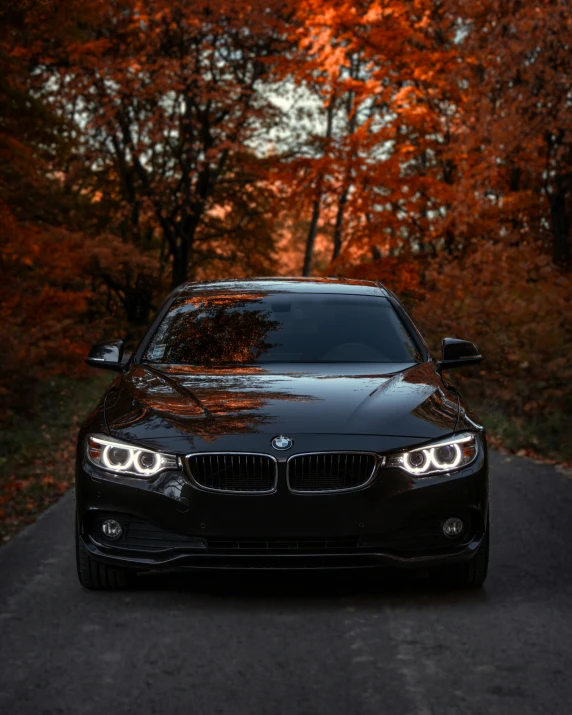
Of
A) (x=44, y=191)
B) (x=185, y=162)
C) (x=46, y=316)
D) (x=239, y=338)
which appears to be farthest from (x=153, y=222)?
(x=239, y=338)

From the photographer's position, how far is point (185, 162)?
97.6ft

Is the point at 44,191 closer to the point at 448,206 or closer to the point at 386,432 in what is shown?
the point at 448,206

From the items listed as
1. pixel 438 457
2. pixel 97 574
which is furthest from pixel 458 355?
pixel 97 574

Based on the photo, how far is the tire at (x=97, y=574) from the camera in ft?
18.4

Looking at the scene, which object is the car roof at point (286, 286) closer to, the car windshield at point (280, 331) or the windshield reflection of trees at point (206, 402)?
the car windshield at point (280, 331)

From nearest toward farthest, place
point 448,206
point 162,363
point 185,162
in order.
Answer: point 162,363, point 448,206, point 185,162

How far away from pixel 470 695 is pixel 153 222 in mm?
29955

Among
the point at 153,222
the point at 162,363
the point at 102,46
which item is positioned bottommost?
the point at 153,222

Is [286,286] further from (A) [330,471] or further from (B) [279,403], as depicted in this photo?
(A) [330,471]

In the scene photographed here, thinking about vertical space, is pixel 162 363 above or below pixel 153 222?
above

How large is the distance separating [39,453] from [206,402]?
7311 mm

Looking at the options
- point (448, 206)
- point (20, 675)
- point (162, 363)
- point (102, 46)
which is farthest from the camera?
point (102, 46)

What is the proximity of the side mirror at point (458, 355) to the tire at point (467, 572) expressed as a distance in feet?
4.43

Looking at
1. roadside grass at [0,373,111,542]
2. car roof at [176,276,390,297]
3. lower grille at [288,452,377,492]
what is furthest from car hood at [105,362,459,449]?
roadside grass at [0,373,111,542]
